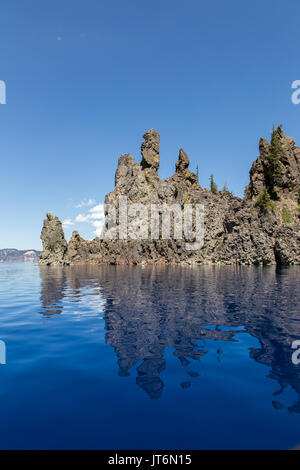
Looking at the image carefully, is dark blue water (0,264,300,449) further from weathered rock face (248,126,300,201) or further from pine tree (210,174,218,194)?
pine tree (210,174,218,194)

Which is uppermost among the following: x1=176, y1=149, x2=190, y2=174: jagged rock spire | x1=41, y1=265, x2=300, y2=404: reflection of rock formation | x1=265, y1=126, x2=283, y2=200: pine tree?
x1=176, y1=149, x2=190, y2=174: jagged rock spire

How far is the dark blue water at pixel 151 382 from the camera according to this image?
5.33 m

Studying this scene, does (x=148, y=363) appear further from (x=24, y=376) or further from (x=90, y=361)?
(x=24, y=376)

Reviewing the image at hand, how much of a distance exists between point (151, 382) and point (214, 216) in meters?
95.7

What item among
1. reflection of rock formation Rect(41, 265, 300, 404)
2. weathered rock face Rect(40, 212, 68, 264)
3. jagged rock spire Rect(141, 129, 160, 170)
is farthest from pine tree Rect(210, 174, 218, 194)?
reflection of rock formation Rect(41, 265, 300, 404)

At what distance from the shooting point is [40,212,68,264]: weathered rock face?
4318 inches

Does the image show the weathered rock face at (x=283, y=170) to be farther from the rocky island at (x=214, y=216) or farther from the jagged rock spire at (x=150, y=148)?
the jagged rock spire at (x=150, y=148)

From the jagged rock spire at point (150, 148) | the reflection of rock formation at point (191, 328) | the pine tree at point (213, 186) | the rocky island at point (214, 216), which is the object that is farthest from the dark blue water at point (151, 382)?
the pine tree at point (213, 186)

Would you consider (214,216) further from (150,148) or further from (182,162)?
(150,148)

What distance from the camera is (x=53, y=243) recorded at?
111 meters

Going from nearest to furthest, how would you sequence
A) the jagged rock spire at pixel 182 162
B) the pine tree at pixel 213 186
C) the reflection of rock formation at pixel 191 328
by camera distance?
the reflection of rock formation at pixel 191 328 → the jagged rock spire at pixel 182 162 → the pine tree at pixel 213 186

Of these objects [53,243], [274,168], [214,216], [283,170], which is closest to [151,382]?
[274,168]

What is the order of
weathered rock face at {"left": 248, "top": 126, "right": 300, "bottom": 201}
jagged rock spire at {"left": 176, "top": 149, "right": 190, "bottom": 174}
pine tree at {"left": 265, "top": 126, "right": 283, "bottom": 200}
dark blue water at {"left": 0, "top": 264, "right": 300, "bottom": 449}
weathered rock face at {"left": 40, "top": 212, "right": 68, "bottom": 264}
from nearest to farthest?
dark blue water at {"left": 0, "top": 264, "right": 300, "bottom": 449} < pine tree at {"left": 265, "top": 126, "right": 283, "bottom": 200} < weathered rock face at {"left": 248, "top": 126, "right": 300, "bottom": 201} < jagged rock spire at {"left": 176, "top": 149, "right": 190, "bottom": 174} < weathered rock face at {"left": 40, "top": 212, "right": 68, "bottom": 264}

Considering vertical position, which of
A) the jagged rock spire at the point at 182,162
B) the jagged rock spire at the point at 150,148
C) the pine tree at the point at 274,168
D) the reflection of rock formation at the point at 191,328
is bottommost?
the reflection of rock formation at the point at 191,328
